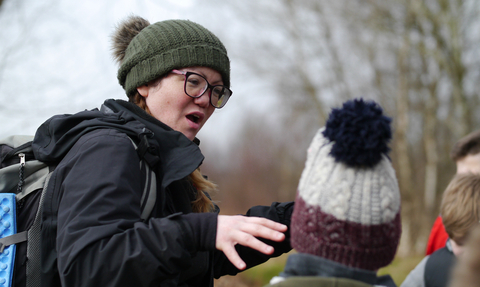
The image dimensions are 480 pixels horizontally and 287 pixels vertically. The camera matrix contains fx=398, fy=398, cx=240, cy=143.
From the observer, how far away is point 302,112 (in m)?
14.4

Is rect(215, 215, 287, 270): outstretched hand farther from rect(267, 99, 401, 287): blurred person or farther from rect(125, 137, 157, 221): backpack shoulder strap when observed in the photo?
rect(125, 137, 157, 221): backpack shoulder strap

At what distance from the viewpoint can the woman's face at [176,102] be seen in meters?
2.23

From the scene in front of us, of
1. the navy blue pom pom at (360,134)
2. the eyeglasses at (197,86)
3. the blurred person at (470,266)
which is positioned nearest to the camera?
the blurred person at (470,266)

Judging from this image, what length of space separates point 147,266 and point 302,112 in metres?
13.3

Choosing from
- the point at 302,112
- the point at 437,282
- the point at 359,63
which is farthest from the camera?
the point at 302,112

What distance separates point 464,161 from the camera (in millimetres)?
3008

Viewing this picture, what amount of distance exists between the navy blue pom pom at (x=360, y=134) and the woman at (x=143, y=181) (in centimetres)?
42

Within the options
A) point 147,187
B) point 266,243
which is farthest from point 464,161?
point 147,187

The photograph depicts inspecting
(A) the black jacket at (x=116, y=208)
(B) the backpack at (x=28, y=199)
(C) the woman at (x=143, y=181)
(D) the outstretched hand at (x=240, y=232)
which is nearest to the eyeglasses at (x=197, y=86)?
(C) the woman at (x=143, y=181)

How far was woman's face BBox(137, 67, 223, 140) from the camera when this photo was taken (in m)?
2.23

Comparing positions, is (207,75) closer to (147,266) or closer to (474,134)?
(147,266)

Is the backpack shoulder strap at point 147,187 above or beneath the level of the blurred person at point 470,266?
above

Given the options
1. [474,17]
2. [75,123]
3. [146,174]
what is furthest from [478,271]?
[474,17]

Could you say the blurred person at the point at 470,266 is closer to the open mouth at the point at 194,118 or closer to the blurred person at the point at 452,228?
the blurred person at the point at 452,228
